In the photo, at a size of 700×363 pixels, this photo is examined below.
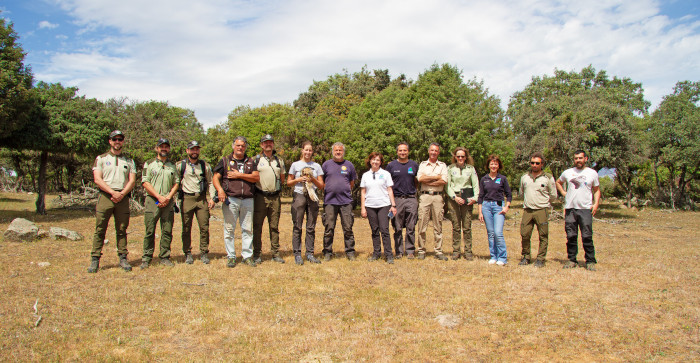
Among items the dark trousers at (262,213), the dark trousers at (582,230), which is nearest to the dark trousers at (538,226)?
the dark trousers at (582,230)

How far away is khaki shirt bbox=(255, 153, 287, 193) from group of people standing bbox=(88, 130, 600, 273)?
18 millimetres

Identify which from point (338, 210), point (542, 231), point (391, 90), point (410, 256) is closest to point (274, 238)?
point (338, 210)

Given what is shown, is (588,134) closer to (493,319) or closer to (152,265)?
(493,319)

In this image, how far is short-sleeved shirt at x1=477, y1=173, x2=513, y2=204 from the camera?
25.9 ft

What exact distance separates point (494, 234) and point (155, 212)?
627cm

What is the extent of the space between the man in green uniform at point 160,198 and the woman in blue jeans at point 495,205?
5.78 meters

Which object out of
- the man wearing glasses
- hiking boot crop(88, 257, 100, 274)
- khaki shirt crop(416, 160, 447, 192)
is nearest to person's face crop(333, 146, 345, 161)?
khaki shirt crop(416, 160, 447, 192)

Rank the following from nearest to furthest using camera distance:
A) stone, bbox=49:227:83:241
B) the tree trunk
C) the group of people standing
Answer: the group of people standing < stone, bbox=49:227:83:241 < the tree trunk

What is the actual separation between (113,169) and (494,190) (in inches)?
271

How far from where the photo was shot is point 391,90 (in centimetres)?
2008

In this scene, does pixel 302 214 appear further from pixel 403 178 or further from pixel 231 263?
pixel 403 178

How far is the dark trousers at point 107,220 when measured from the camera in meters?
6.93

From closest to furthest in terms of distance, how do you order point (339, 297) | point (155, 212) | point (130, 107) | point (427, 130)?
point (339, 297)
point (155, 212)
point (427, 130)
point (130, 107)

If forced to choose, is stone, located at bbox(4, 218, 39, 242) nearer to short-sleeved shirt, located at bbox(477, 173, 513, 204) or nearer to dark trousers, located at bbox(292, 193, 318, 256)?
dark trousers, located at bbox(292, 193, 318, 256)
